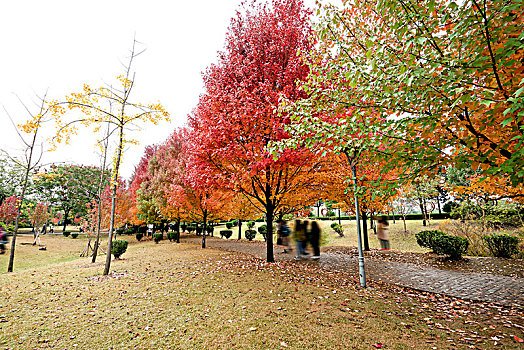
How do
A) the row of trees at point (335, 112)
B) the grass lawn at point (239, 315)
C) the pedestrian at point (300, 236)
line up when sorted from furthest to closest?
the pedestrian at point (300, 236) → the grass lawn at point (239, 315) → the row of trees at point (335, 112)

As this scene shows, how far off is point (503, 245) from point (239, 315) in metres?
12.7

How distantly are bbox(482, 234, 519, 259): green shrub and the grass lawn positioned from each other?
7398 millimetres

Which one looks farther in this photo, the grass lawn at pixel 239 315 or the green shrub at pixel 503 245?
the green shrub at pixel 503 245

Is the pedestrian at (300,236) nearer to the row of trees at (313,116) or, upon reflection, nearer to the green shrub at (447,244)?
the row of trees at (313,116)

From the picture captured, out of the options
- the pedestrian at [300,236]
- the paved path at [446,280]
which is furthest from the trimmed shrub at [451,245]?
the pedestrian at [300,236]

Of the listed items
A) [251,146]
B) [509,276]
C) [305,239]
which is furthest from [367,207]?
[251,146]

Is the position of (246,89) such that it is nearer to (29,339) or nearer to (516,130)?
(516,130)

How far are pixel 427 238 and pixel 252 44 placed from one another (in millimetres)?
11904

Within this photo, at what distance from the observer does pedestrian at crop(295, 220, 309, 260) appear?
983 cm

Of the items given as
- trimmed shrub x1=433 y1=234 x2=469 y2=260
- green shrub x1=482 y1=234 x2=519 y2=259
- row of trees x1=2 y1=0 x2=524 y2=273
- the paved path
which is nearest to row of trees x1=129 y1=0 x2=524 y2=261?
row of trees x1=2 y1=0 x2=524 y2=273

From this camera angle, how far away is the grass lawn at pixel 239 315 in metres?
3.60

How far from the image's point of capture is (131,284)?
21.9ft

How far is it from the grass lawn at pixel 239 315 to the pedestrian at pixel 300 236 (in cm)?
294

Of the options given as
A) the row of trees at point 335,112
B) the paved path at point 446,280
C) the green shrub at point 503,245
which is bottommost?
the paved path at point 446,280
